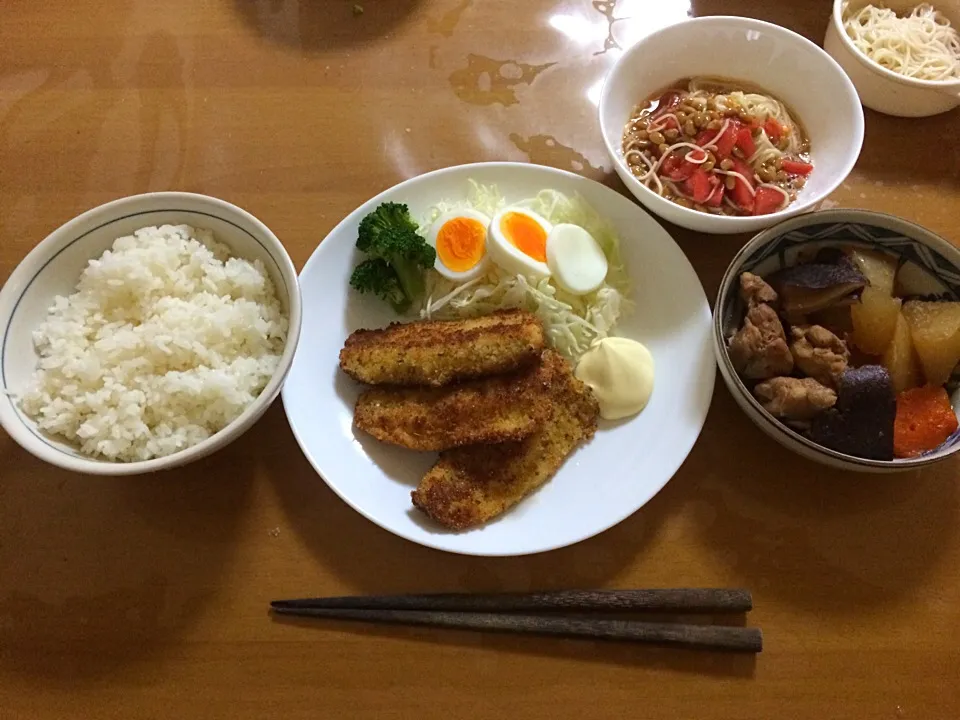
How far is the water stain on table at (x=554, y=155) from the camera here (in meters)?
2.03

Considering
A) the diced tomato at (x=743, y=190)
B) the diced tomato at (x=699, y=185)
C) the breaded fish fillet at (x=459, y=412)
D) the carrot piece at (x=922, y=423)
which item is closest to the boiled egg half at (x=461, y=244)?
the breaded fish fillet at (x=459, y=412)

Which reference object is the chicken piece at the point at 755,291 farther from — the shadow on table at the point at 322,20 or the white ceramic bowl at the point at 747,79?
the shadow on table at the point at 322,20

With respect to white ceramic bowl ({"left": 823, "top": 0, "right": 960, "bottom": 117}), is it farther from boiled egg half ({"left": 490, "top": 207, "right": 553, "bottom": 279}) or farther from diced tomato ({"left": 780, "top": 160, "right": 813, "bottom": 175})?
boiled egg half ({"left": 490, "top": 207, "right": 553, "bottom": 279})

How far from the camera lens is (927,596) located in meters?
1.57

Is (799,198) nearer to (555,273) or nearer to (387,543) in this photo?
(555,273)

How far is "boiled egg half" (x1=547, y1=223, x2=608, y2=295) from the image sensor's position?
1.81m

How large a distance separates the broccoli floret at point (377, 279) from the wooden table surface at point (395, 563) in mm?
241

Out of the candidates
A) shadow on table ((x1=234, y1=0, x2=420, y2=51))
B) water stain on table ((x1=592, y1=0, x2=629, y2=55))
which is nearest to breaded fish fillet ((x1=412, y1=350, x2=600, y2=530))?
water stain on table ((x1=592, y1=0, x2=629, y2=55))

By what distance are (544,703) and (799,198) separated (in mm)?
1418

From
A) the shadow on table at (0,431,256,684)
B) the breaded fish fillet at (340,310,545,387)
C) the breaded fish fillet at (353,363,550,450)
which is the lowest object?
the shadow on table at (0,431,256,684)

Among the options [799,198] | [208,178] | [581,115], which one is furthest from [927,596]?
[208,178]

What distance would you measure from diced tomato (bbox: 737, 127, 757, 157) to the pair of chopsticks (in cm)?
114

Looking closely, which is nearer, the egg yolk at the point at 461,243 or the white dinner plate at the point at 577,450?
the white dinner plate at the point at 577,450

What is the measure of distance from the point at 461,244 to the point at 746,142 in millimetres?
821
